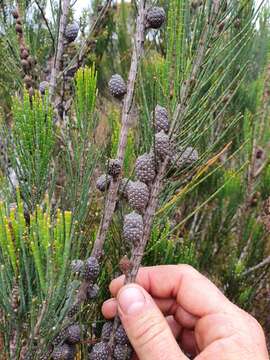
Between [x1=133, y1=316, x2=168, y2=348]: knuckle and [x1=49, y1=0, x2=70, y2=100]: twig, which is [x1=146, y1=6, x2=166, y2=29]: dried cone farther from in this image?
[x1=133, y1=316, x2=168, y2=348]: knuckle

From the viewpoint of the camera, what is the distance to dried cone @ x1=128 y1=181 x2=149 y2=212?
0.79m

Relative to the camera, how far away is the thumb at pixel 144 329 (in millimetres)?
850

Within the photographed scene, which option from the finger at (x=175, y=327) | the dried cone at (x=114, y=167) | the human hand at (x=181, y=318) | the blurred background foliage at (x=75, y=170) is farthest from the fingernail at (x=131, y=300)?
the finger at (x=175, y=327)

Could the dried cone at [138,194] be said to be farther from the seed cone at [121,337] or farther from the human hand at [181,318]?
the seed cone at [121,337]

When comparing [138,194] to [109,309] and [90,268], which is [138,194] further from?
[109,309]

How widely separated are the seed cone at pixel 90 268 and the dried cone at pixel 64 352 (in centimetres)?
15

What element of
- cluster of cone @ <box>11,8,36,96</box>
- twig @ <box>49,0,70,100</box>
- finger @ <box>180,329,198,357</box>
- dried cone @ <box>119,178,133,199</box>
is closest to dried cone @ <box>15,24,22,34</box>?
cluster of cone @ <box>11,8,36,96</box>

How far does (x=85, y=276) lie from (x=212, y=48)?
0.45 m

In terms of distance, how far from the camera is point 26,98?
781mm

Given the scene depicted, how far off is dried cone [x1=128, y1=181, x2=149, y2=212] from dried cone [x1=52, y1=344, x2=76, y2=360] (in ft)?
1.09

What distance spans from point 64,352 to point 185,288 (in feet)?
1.07

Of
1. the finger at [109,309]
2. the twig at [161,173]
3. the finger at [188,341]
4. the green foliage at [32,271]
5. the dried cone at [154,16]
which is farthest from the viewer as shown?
the finger at [188,341]

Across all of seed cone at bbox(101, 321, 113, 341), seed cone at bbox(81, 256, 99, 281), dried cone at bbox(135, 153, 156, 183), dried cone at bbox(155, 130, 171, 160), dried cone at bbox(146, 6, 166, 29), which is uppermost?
dried cone at bbox(146, 6, 166, 29)

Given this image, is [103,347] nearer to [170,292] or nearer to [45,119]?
[170,292]
